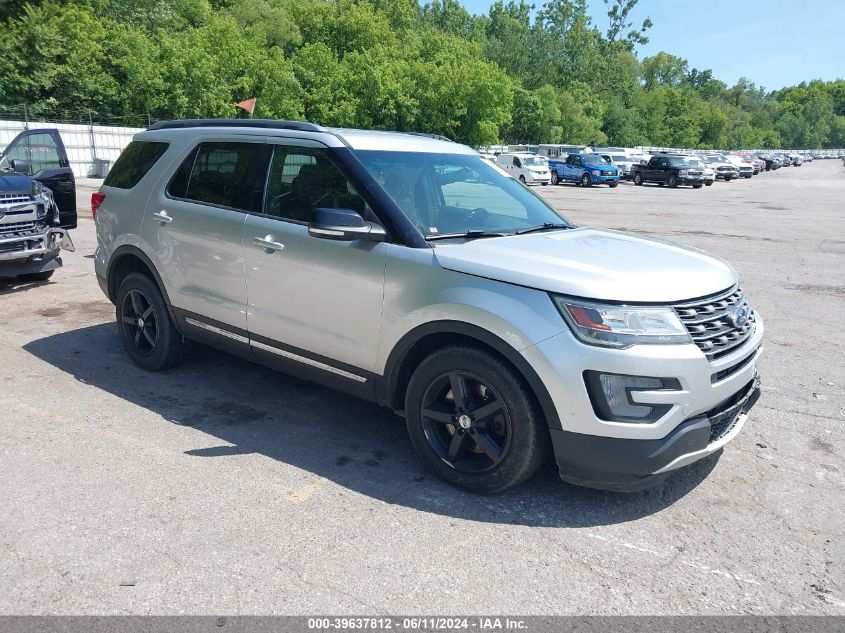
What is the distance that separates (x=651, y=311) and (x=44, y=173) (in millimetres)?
9722

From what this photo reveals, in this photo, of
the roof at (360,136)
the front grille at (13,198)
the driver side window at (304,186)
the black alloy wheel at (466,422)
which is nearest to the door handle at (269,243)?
the driver side window at (304,186)

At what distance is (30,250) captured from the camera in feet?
26.0

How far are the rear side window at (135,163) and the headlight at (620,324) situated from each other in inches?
149

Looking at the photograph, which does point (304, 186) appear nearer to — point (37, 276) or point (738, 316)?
point (738, 316)

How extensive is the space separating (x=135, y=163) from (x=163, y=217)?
33.1 inches

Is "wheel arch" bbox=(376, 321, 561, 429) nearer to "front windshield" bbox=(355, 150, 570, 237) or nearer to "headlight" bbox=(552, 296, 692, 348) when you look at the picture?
"headlight" bbox=(552, 296, 692, 348)

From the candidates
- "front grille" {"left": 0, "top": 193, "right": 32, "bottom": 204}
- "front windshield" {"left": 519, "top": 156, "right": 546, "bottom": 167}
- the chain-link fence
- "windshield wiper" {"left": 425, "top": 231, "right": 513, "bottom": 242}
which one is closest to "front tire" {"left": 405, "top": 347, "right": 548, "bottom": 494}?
"windshield wiper" {"left": 425, "top": 231, "right": 513, "bottom": 242}

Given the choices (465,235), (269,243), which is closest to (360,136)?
(269,243)

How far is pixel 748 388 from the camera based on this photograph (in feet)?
12.8

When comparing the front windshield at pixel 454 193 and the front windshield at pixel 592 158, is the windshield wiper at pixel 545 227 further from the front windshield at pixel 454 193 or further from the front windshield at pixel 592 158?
the front windshield at pixel 592 158

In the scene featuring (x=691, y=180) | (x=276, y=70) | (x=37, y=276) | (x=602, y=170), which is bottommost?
(x=37, y=276)

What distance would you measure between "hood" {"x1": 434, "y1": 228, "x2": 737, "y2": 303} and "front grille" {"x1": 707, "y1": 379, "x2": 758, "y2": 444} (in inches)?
23.4

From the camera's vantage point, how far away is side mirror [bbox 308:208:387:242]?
152 inches

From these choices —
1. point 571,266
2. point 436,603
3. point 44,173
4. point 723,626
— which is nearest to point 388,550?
point 436,603
